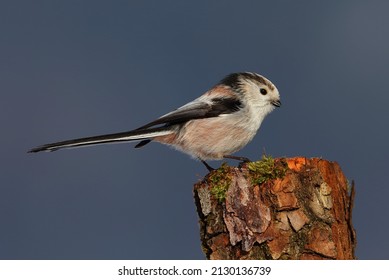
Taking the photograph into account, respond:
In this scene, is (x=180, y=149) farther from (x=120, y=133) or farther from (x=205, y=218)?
(x=205, y=218)

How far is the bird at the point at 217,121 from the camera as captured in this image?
10031 mm

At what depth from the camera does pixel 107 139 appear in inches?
358

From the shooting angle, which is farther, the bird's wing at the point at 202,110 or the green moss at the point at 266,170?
the bird's wing at the point at 202,110

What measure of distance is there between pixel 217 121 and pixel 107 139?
2.22 m

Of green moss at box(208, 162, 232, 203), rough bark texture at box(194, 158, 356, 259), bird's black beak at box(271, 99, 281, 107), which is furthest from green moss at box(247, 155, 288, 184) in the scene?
bird's black beak at box(271, 99, 281, 107)

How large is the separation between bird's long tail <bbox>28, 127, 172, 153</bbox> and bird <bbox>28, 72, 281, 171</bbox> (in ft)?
0.07

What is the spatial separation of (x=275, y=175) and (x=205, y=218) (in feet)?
3.95

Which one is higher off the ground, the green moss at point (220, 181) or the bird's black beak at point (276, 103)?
the bird's black beak at point (276, 103)

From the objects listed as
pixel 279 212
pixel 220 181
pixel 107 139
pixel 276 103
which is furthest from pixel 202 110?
pixel 279 212

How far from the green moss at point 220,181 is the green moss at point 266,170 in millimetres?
360

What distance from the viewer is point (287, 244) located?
274 inches

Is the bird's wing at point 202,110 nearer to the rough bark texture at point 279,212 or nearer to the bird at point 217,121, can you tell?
Answer: the bird at point 217,121

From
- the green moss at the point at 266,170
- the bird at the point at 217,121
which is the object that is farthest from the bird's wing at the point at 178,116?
the green moss at the point at 266,170

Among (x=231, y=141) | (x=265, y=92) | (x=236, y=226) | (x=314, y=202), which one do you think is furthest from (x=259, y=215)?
(x=265, y=92)
